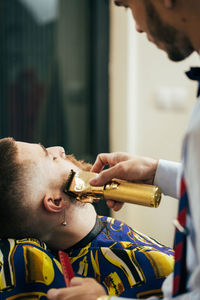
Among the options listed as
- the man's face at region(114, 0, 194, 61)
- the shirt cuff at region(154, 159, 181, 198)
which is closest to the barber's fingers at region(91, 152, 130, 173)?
the shirt cuff at region(154, 159, 181, 198)

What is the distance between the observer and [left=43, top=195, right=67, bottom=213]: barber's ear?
1148 mm

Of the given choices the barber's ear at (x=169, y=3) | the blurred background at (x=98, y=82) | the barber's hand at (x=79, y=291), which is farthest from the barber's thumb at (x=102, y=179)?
the blurred background at (x=98, y=82)

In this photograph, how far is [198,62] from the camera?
2.87 metres

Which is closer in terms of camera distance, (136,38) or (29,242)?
(29,242)

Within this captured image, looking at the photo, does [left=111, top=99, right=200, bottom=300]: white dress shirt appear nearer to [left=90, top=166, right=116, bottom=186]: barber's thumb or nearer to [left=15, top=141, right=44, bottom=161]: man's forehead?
[left=90, top=166, right=116, bottom=186]: barber's thumb

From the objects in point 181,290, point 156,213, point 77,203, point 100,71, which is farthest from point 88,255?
point 100,71

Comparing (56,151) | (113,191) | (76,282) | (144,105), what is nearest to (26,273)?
(76,282)

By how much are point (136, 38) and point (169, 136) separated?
28.2 inches

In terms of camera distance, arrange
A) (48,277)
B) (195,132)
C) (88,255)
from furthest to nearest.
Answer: (88,255), (48,277), (195,132)

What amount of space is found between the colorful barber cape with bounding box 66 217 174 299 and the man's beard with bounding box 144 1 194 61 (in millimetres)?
565

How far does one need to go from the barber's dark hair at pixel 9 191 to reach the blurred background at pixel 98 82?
68.9 inches

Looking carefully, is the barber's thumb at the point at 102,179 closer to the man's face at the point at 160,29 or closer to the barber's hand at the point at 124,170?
the barber's hand at the point at 124,170

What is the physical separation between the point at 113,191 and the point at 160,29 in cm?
42

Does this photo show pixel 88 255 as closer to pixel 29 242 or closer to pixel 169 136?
pixel 29 242
